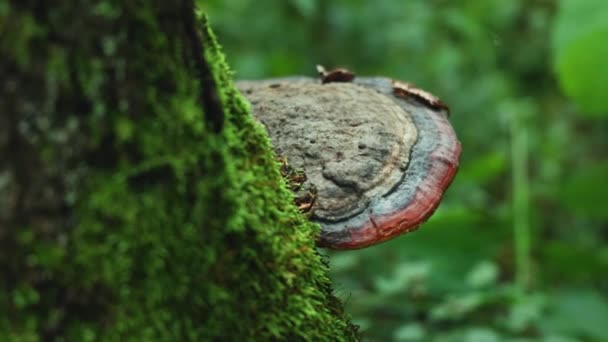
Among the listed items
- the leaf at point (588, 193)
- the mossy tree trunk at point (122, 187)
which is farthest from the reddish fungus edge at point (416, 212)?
the leaf at point (588, 193)

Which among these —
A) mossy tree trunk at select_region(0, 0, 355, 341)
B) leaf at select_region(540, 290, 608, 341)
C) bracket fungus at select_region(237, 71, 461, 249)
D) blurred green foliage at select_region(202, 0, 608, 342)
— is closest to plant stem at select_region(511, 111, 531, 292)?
blurred green foliage at select_region(202, 0, 608, 342)

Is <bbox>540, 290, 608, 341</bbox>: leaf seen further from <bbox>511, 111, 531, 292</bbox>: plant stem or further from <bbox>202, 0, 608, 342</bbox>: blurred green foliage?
<bbox>511, 111, 531, 292</bbox>: plant stem

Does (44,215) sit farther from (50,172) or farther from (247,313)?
(247,313)

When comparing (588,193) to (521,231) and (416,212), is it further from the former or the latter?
(416,212)

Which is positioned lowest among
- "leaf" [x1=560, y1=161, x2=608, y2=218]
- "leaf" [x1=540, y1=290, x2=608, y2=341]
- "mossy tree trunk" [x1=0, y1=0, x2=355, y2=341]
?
"mossy tree trunk" [x1=0, y1=0, x2=355, y2=341]

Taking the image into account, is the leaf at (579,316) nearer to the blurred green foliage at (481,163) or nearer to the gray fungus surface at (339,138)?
Result: the blurred green foliage at (481,163)

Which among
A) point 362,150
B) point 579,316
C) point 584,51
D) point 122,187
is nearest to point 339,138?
point 362,150

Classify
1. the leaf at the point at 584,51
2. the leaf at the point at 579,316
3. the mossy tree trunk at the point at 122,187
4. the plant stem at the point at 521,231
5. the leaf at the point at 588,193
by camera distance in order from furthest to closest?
1. the leaf at the point at 588,193
2. the plant stem at the point at 521,231
3. the leaf at the point at 579,316
4. the leaf at the point at 584,51
5. the mossy tree trunk at the point at 122,187
